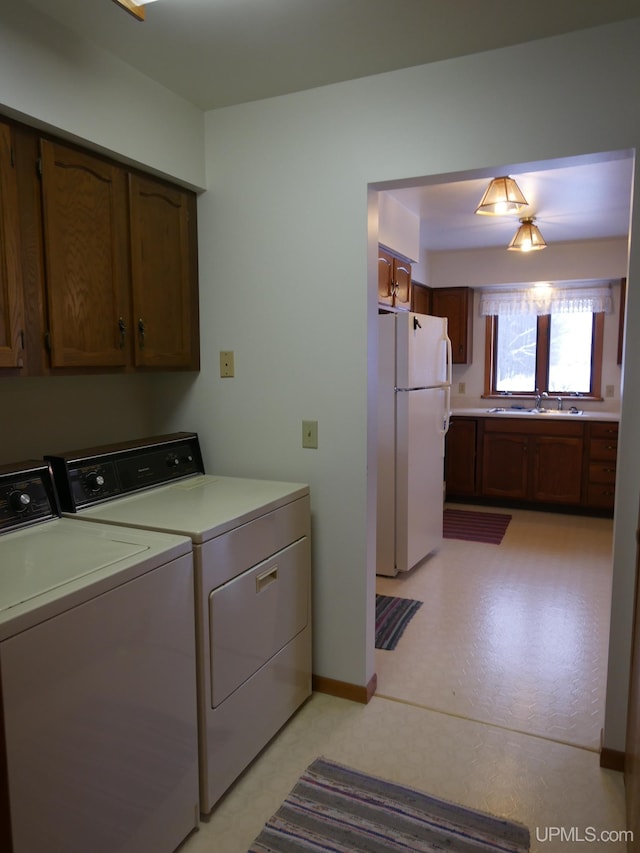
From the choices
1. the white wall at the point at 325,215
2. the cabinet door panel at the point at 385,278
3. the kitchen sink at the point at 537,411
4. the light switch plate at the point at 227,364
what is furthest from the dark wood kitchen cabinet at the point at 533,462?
the light switch plate at the point at 227,364

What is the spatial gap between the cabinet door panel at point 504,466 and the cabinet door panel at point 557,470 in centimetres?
11

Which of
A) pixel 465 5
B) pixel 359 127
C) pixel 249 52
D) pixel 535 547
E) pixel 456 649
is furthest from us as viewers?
pixel 535 547

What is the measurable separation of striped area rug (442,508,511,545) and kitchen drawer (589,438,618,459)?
0.91 m

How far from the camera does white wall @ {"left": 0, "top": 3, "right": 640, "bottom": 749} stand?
1.83 meters

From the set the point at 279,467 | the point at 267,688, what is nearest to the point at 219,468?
the point at 279,467

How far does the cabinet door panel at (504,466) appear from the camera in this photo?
5285 millimetres

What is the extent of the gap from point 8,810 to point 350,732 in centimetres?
133

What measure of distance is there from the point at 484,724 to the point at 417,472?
172 cm

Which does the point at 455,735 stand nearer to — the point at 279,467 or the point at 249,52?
the point at 279,467

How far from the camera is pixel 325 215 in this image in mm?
2248

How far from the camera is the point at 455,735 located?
217 cm

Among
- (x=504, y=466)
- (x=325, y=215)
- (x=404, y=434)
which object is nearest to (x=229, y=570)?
(x=325, y=215)

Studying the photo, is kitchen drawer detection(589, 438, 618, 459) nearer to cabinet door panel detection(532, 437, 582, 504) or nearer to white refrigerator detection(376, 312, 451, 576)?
cabinet door panel detection(532, 437, 582, 504)

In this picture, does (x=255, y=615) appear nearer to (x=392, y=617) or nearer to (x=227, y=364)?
(x=227, y=364)
